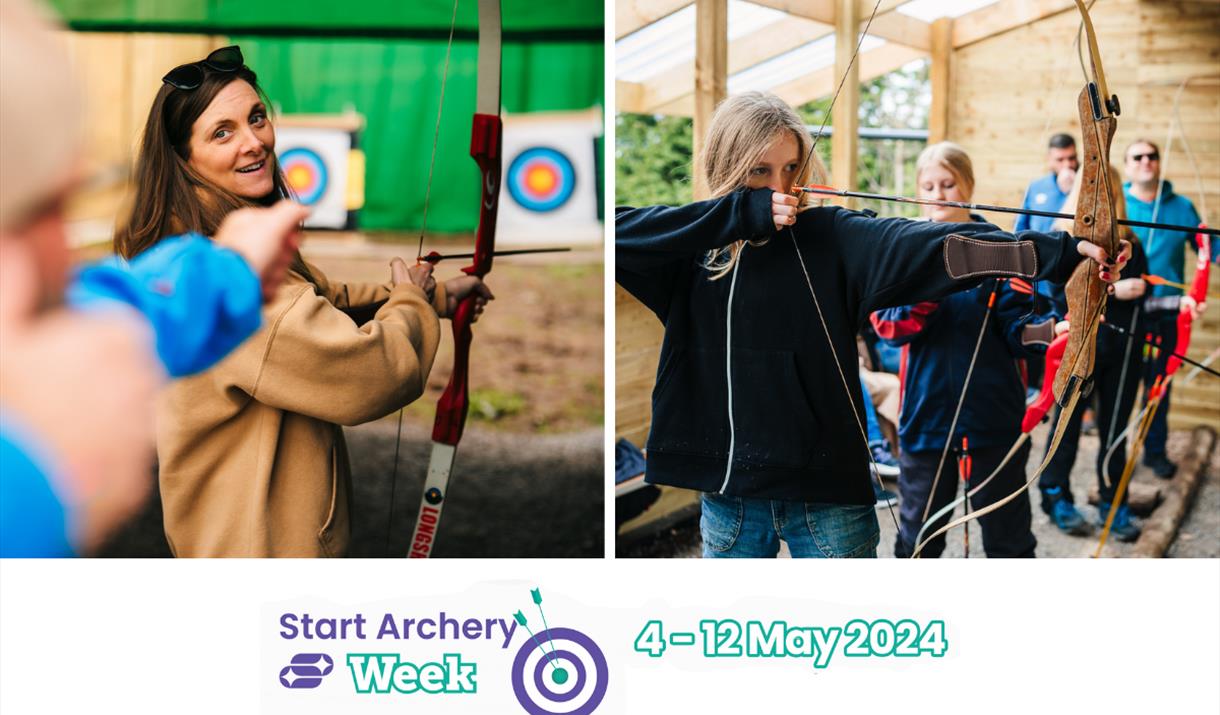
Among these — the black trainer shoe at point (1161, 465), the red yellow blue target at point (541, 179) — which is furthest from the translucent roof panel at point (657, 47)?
the black trainer shoe at point (1161, 465)

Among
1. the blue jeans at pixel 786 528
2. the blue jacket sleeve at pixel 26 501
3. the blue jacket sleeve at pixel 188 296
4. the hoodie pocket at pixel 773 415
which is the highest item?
the blue jacket sleeve at pixel 188 296

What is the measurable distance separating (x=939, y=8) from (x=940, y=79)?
0.31m

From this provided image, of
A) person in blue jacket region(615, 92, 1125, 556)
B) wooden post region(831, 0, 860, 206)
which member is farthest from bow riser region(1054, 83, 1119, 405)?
wooden post region(831, 0, 860, 206)

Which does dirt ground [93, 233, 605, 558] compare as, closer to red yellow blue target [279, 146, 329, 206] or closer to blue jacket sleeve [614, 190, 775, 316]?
red yellow blue target [279, 146, 329, 206]

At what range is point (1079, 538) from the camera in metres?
2.95

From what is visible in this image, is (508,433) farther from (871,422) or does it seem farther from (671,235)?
(671,235)

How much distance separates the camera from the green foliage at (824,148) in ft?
6.97

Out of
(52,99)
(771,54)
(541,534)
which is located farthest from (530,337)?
(52,99)

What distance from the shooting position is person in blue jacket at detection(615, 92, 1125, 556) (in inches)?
70.5
